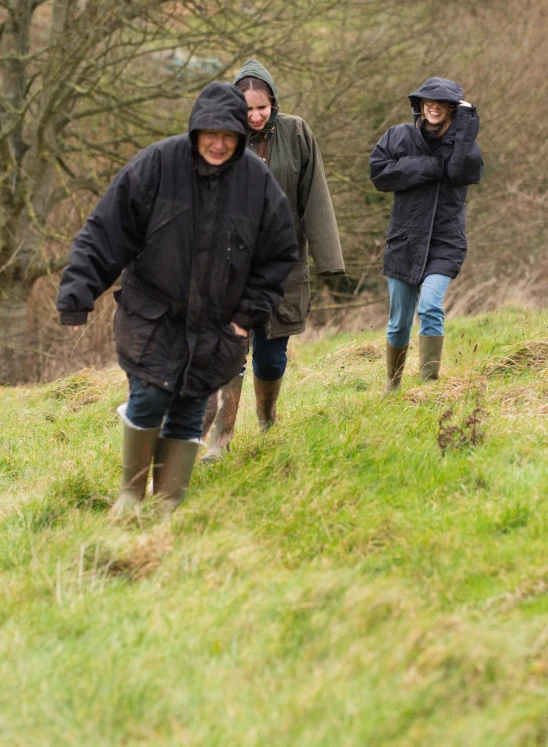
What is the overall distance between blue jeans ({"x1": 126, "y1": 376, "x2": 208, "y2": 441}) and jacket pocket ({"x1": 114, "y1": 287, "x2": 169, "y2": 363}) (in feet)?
0.42

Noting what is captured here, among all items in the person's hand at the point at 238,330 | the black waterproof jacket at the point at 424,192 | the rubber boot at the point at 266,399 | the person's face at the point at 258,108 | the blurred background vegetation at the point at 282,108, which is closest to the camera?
the person's hand at the point at 238,330

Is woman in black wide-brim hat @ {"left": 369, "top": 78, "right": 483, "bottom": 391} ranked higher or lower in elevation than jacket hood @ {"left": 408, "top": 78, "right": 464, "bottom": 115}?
lower

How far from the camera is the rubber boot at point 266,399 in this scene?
16.5 ft

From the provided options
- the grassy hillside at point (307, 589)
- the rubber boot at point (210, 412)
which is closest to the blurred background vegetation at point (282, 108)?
the rubber boot at point (210, 412)

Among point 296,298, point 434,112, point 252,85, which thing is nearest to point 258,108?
point 252,85

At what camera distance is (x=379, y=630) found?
271 cm

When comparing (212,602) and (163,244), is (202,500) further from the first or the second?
(163,244)

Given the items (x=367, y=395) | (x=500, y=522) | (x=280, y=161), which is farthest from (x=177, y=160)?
(x=367, y=395)

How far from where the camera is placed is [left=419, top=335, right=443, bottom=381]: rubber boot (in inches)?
219

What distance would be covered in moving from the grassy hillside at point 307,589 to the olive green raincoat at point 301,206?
2.00ft

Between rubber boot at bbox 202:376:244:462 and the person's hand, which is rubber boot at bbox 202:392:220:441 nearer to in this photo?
rubber boot at bbox 202:376:244:462

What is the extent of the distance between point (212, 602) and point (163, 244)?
1.46 meters

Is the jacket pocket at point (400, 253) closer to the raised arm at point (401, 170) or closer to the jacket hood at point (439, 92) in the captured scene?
the raised arm at point (401, 170)

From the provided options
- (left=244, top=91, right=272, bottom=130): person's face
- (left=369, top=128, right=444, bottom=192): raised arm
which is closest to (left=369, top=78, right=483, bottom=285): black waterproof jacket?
(left=369, top=128, right=444, bottom=192): raised arm
